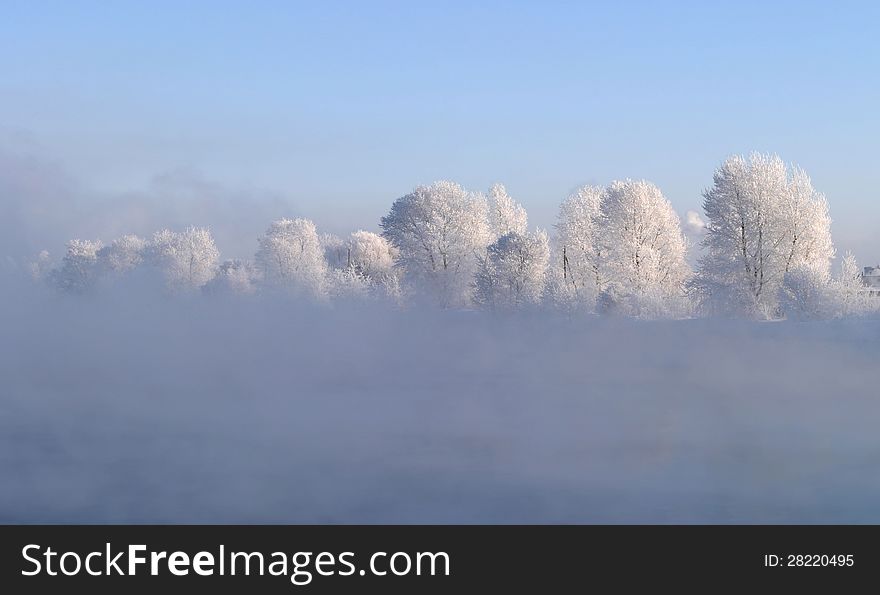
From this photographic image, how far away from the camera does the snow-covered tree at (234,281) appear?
4136 inches

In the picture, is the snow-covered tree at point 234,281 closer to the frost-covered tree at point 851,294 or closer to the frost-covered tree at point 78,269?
the frost-covered tree at point 78,269

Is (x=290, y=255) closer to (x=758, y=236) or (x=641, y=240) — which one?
(x=641, y=240)

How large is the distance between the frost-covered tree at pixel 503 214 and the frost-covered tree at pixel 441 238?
5.83 m

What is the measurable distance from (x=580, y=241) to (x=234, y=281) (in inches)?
1660

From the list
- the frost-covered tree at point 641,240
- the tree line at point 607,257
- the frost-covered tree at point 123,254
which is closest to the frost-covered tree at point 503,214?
the tree line at point 607,257

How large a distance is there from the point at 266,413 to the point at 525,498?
82.5 ft

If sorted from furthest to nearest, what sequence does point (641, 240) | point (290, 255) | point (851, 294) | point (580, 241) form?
point (290, 255) → point (580, 241) → point (641, 240) → point (851, 294)

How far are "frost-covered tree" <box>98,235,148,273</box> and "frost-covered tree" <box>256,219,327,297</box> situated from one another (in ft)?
89.3

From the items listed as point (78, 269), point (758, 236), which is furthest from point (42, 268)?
point (758, 236)

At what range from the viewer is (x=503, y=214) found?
9075cm
